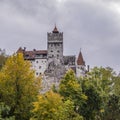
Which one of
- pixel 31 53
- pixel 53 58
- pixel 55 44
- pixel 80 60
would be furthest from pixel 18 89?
pixel 80 60

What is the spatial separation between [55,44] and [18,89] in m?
84.3

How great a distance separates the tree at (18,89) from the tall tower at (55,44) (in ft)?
257

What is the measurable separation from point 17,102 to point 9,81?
97.2 inches

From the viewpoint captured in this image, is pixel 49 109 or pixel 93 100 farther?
pixel 93 100

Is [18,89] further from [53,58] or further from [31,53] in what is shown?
[31,53]

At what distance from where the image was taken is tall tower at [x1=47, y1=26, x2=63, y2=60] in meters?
136

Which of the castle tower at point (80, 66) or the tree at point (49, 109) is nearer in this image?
the tree at point (49, 109)

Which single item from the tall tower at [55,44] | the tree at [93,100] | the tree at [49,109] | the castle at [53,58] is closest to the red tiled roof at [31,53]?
the castle at [53,58]

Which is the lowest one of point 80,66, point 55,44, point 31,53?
point 80,66

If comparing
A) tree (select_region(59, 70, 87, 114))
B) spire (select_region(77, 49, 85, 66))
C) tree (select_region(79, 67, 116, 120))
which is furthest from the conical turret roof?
tree (select_region(59, 70, 87, 114))

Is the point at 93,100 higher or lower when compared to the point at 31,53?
lower

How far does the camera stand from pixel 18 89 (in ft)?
182

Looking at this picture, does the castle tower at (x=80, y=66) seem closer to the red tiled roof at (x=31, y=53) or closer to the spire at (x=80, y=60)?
the spire at (x=80, y=60)

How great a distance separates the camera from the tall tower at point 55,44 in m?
136
